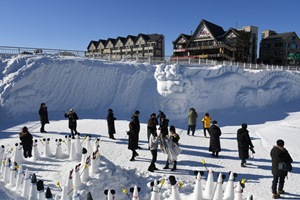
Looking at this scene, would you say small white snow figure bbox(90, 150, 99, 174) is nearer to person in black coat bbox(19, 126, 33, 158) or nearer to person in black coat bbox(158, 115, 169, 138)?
person in black coat bbox(158, 115, 169, 138)

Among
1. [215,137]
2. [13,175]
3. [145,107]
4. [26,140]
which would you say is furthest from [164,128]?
[145,107]

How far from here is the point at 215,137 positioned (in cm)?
832

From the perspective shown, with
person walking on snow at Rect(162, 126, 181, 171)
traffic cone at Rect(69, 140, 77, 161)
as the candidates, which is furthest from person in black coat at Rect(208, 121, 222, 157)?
traffic cone at Rect(69, 140, 77, 161)

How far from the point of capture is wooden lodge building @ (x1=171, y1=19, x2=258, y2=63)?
39531 millimetres

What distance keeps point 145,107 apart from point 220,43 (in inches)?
1004

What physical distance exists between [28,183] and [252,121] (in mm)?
16501

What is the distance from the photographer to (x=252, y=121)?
18266 mm

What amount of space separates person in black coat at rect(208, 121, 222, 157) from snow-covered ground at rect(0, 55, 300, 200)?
1.08ft

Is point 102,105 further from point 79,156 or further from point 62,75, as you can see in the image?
point 79,156

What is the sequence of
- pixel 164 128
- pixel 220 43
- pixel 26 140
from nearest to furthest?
pixel 164 128
pixel 26 140
pixel 220 43

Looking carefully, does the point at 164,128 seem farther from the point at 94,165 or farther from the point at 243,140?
the point at 94,165

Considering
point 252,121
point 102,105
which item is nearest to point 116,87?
point 102,105

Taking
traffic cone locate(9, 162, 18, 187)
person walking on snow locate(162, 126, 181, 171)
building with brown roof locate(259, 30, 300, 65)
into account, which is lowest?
traffic cone locate(9, 162, 18, 187)

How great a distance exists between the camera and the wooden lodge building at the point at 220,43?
39.5m
